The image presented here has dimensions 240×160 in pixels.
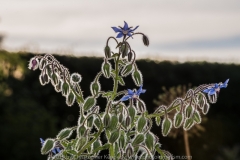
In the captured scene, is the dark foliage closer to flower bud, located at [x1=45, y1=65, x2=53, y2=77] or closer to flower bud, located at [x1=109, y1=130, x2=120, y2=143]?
flower bud, located at [x1=45, y1=65, x2=53, y2=77]

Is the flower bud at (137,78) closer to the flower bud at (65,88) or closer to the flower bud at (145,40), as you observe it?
the flower bud at (145,40)

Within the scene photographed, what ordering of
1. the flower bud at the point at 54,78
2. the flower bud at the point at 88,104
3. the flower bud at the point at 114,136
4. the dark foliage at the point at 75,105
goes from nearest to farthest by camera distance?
the flower bud at the point at 114,136, the flower bud at the point at 88,104, the flower bud at the point at 54,78, the dark foliage at the point at 75,105

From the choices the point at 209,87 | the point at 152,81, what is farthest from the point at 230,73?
the point at 209,87

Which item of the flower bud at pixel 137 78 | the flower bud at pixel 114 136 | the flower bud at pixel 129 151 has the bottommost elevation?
the flower bud at pixel 129 151

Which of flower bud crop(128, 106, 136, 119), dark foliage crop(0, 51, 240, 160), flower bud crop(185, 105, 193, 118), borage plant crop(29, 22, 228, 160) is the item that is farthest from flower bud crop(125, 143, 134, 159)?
dark foliage crop(0, 51, 240, 160)

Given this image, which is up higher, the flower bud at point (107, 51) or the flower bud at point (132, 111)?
the flower bud at point (107, 51)

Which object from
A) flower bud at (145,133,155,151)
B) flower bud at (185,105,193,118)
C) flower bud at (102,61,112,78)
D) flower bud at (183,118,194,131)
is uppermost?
flower bud at (102,61,112,78)

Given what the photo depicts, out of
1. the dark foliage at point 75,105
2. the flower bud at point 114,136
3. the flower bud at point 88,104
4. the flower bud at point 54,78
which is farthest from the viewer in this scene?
the dark foliage at point 75,105

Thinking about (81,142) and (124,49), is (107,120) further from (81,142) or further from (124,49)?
(124,49)

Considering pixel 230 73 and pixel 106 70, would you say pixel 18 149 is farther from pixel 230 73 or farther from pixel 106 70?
pixel 106 70

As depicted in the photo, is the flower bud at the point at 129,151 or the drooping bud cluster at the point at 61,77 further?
the drooping bud cluster at the point at 61,77

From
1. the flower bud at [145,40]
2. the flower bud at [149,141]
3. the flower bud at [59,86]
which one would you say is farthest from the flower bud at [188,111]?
the flower bud at [59,86]
